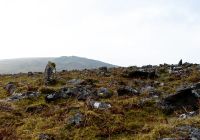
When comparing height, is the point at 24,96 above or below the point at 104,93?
below

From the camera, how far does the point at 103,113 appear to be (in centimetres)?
1666

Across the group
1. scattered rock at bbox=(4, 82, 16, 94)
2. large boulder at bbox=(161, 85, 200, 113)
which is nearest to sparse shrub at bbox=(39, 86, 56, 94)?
scattered rock at bbox=(4, 82, 16, 94)

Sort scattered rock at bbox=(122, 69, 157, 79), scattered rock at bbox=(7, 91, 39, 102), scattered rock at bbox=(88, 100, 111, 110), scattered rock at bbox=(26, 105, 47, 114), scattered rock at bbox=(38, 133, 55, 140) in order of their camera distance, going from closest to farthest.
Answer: scattered rock at bbox=(38, 133, 55, 140), scattered rock at bbox=(88, 100, 111, 110), scattered rock at bbox=(26, 105, 47, 114), scattered rock at bbox=(7, 91, 39, 102), scattered rock at bbox=(122, 69, 157, 79)

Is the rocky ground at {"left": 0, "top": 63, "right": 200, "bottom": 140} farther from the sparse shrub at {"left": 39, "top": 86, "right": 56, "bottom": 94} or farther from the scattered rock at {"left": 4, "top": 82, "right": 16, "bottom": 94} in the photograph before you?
the scattered rock at {"left": 4, "top": 82, "right": 16, "bottom": 94}

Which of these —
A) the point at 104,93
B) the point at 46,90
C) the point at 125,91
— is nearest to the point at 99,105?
the point at 104,93

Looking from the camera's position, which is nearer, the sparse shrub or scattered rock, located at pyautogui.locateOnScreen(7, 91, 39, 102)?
scattered rock, located at pyautogui.locateOnScreen(7, 91, 39, 102)

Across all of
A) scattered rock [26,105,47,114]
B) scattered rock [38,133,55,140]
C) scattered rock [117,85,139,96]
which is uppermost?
scattered rock [117,85,139,96]

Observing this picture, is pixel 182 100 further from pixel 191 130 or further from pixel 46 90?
pixel 46 90

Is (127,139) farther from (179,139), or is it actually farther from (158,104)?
(158,104)

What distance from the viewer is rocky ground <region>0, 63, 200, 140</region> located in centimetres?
1488

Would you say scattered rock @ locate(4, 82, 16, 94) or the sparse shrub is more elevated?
the sparse shrub

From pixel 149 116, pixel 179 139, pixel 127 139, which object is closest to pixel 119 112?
pixel 149 116

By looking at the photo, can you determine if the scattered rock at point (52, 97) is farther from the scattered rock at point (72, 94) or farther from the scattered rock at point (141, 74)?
the scattered rock at point (141, 74)

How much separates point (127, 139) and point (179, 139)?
1907 millimetres
